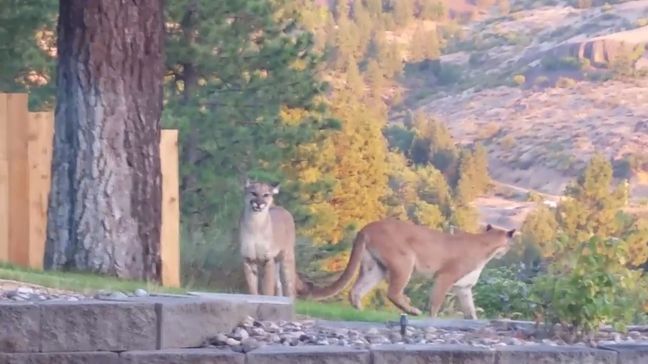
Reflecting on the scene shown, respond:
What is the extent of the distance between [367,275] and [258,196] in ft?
6.18

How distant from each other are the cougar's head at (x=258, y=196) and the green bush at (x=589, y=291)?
19.8 ft

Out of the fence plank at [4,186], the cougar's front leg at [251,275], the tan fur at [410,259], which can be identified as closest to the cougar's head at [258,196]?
the cougar's front leg at [251,275]

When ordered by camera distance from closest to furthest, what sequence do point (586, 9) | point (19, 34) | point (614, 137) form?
point (19, 34) < point (614, 137) < point (586, 9)

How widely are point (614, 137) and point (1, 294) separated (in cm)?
6341

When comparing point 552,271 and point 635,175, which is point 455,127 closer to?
point 635,175

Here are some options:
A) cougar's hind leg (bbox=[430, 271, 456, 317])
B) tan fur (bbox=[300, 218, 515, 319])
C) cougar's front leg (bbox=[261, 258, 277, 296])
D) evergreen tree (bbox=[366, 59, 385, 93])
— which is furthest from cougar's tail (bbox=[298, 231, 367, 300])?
evergreen tree (bbox=[366, 59, 385, 93])

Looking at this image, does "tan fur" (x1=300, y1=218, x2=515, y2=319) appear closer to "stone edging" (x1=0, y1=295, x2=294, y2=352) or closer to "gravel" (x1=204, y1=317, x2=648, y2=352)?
"gravel" (x1=204, y1=317, x2=648, y2=352)

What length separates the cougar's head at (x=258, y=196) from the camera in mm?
14172

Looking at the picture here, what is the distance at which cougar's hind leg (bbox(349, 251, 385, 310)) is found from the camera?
1538 cm

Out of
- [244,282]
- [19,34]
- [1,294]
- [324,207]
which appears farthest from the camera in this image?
[324,207]

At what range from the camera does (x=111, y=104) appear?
1210 cm

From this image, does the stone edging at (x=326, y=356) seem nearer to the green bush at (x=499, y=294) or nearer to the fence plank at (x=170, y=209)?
the green bush at (x=499, y=294)

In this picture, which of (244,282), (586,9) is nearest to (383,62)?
(586,9)

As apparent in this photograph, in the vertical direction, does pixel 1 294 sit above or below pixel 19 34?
below
